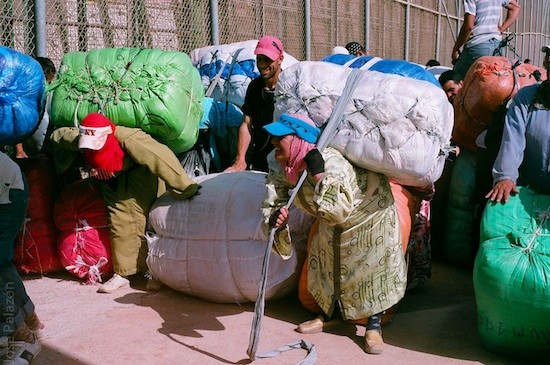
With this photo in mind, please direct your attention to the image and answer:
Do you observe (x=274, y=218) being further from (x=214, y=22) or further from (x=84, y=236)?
(x=214, y=22)

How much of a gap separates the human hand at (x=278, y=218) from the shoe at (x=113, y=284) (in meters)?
1.64

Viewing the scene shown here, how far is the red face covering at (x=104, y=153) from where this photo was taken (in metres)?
4.18

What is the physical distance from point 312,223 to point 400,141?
3.31ft

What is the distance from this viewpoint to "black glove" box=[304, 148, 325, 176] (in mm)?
3164

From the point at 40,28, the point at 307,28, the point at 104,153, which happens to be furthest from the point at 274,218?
the point at 307,28

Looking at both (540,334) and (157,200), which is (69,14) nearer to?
(157,200)

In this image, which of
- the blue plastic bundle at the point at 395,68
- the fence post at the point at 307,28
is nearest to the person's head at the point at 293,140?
the blue plastic bundle at the point at 395,68

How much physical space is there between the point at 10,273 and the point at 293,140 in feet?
5.64

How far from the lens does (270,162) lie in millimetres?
3604

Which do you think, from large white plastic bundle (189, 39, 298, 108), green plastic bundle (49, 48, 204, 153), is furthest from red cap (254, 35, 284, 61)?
large white plastic bundle (189, 39, 298, 108)

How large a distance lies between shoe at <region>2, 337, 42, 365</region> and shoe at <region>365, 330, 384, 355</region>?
184 cm

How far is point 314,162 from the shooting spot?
316 centimetres

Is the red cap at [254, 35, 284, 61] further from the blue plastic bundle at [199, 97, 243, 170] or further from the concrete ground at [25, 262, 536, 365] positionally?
the concrete ground at [25, 262, 536, 365]

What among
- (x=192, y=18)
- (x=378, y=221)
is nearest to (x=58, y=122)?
(x=378, y=221)
